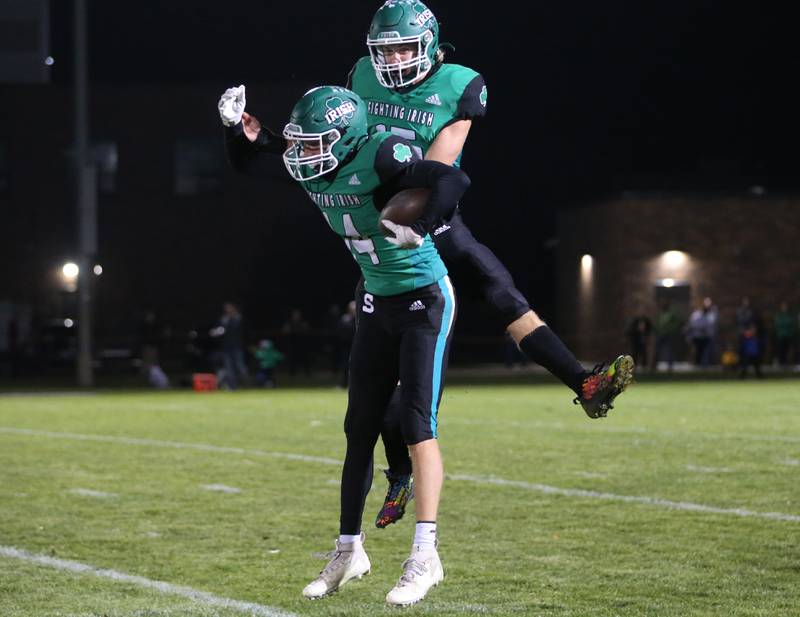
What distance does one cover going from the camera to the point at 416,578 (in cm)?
564

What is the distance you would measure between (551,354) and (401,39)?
4.78ft

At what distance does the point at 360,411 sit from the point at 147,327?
70.9ft

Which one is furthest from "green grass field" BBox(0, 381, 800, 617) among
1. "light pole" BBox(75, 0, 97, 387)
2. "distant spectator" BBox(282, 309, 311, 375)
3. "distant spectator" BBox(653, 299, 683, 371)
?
"distant spectator" BBox(653, 299, 683, 371)

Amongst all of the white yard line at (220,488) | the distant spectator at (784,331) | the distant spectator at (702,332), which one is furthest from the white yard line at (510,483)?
the distant spectator at (784,331)

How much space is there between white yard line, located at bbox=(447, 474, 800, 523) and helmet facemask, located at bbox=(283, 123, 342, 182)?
3.68 m

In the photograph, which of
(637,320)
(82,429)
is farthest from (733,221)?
(82,429)

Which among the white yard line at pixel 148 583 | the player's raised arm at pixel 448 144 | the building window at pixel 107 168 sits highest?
the building window at pixel 107 168

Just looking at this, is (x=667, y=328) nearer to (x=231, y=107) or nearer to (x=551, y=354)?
(x=551, y=354)

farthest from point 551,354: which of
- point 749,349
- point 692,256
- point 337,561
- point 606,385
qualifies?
point 692,256

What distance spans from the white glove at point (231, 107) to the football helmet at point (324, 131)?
0.49 metres

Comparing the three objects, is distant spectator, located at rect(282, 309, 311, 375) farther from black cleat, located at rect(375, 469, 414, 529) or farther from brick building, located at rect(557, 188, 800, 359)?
black cleat, located at rect(375, 469, 414, 529)

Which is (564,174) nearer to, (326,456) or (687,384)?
(687,384)

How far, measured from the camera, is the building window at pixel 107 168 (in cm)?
3597

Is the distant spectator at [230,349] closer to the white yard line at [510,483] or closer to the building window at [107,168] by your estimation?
the white yard line at [510,483]
